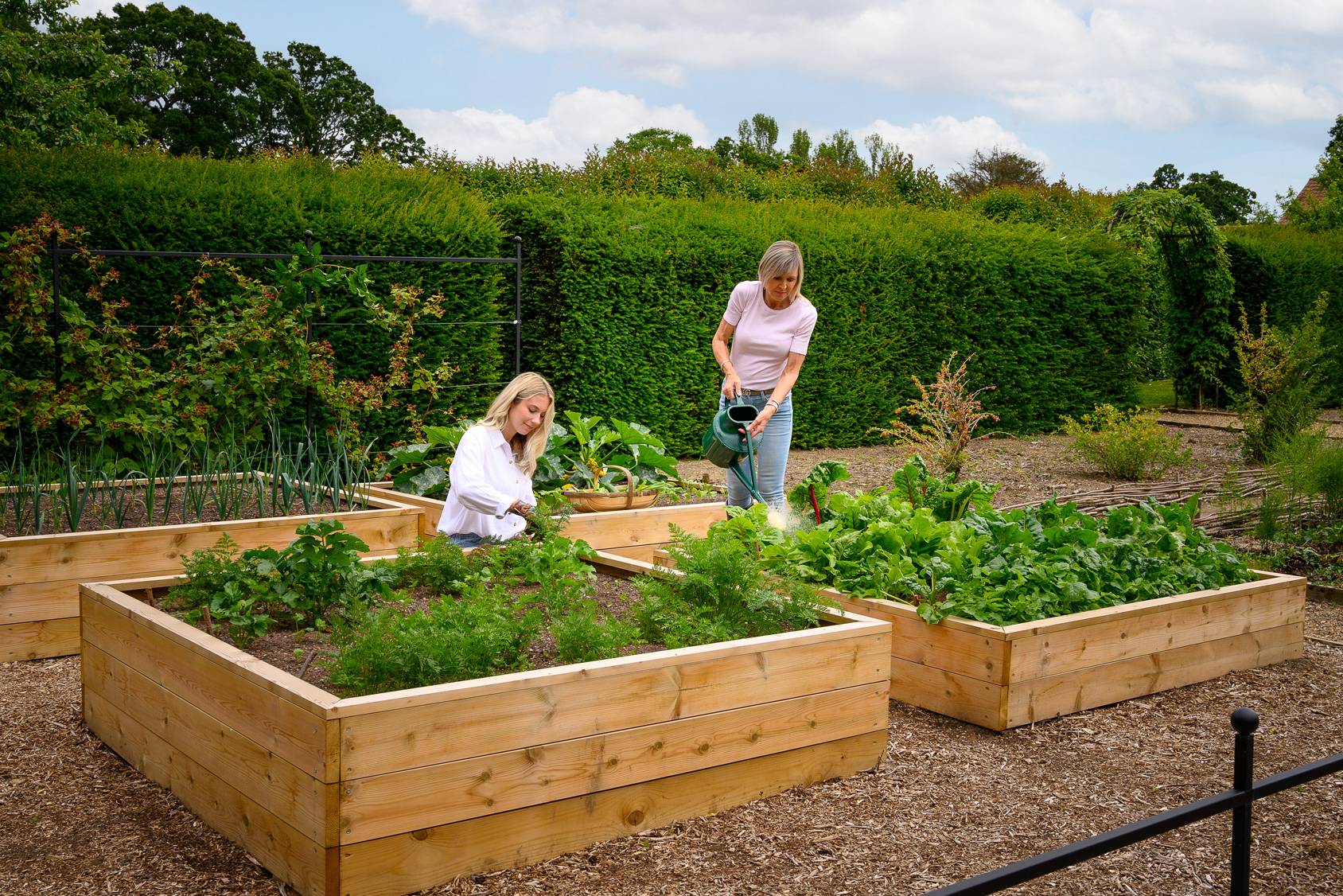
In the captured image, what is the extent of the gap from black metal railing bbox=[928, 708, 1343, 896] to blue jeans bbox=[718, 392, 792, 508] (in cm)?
357

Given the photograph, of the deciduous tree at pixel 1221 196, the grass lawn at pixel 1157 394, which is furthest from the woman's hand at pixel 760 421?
the deciduous tree at pixel 1221 196

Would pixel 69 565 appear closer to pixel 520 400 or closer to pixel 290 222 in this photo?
pixel 520 400

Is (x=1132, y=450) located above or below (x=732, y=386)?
below

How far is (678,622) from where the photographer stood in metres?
3.42

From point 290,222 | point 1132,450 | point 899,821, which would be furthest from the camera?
point 1132,450

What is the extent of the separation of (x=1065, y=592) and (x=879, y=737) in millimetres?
1035

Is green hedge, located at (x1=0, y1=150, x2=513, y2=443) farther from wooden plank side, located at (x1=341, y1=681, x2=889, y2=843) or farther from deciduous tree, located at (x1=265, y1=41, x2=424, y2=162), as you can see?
deciduous tree, located at (x1=265, y1=41, x2=424, y2=162)

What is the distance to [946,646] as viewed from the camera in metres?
3.98

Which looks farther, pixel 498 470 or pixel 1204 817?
pixel 498 470

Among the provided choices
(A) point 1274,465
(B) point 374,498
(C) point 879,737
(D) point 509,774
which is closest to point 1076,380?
(A) point 1274,465

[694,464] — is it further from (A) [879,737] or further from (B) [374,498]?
(A) [879,737]

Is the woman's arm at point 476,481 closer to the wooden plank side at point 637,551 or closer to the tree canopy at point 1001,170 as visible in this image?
the wooden plank side at point 637,551

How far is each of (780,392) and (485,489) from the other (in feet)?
4.96

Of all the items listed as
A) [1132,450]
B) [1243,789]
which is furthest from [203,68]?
[1243,789]
